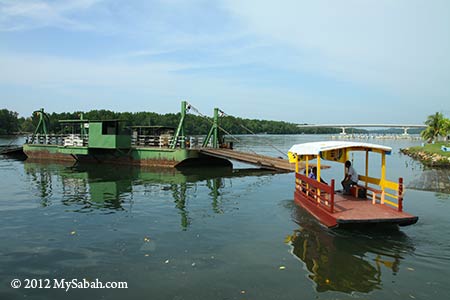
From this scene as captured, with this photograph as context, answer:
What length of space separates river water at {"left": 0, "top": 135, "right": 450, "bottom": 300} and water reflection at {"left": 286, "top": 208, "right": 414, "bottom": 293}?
3cm

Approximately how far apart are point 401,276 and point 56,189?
1732cm

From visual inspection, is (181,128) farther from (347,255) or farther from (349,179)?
(347,255)

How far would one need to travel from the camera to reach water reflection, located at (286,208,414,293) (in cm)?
749

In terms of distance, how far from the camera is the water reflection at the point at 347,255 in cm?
749

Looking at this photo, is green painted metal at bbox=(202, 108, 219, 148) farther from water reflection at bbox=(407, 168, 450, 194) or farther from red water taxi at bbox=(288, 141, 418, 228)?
Answer: red water taxi at bbox=(288, 141, 418, 228)

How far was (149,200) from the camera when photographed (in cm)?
1628

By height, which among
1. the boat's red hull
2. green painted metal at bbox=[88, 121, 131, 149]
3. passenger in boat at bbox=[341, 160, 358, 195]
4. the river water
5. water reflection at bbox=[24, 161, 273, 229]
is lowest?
the river water

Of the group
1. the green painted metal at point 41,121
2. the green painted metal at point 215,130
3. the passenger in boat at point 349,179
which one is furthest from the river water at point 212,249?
the green painted metal at point 41,121

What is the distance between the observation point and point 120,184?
21.0 m

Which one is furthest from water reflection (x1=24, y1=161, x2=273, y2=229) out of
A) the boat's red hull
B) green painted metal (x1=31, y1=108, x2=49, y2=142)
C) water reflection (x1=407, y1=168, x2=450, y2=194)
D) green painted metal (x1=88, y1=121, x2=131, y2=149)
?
green painted metal (x1=31, y1=108, x2=49, y2=142)

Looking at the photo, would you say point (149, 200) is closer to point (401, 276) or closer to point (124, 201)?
point (124, 201)

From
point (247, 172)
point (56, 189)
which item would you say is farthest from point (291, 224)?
point (247, 172)

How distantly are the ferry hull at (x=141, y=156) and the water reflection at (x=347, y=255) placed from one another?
701 inches

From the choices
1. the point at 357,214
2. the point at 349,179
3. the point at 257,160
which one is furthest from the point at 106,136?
the point at 357,214
